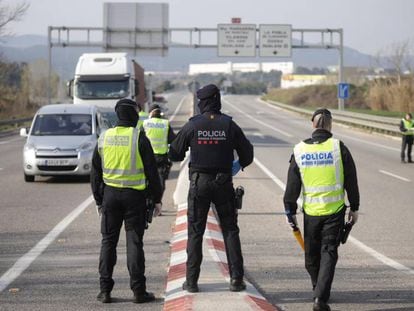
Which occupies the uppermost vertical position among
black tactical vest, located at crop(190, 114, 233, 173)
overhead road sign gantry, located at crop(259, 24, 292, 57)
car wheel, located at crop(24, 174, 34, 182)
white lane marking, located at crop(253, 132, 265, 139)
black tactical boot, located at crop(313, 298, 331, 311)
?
overhead road sign gantry, located at crop(259, 24, 292, 57)

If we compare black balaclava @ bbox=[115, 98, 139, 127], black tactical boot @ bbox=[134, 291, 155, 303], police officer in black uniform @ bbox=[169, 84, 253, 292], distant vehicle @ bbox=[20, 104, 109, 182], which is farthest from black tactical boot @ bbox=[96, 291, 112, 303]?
distant vehicle @ bbox=[20, 104, 109, 182]

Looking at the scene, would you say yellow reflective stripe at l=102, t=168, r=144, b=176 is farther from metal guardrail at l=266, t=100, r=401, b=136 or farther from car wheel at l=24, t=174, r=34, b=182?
metal guardrail at l=266, t=100, r=401, b=136

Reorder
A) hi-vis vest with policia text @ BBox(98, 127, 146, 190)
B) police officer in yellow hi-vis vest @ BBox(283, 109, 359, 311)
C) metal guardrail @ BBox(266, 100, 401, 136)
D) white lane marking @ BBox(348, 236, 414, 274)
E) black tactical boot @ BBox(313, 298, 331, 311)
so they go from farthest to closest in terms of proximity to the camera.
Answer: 1. metal guardrail @ BBox(266, 100, 401, 136)
2. white lane marking @ BBox(348, 236, 414, 274)
3. hi-vis vest with policia text @ BBox(98, 127, 146, 190)
4. police officer in yellow hi-vis vest @ BBox(283, 109, 359, 311)
5. black tactical boot @ BBox(313, 298, 331, 311)

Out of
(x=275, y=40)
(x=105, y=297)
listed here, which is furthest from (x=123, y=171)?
(x=275, y=40)

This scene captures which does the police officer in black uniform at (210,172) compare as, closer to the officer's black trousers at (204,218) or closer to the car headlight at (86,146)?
the officer's black trousers at (204,218)

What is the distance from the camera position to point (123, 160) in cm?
715

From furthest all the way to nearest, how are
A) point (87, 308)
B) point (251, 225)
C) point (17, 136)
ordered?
point (17, 136)
point (251, 225)
point (87, 308)

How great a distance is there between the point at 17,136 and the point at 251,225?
32.6 metres

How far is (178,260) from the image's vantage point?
8766 millimetres

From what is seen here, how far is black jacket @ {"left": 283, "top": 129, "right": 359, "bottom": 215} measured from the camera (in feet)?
22.1

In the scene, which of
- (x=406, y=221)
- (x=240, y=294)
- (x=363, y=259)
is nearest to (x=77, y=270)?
(x=240, y=294)

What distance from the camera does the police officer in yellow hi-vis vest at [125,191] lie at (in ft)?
23.2

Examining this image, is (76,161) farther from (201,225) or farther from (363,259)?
(201,225)

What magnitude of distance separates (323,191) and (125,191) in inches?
69.2
